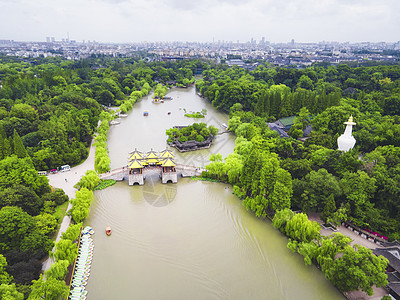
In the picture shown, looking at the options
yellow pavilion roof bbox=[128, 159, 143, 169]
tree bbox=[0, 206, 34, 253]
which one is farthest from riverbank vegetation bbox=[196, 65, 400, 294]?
tree bbox=[0, 206, 34, 253]

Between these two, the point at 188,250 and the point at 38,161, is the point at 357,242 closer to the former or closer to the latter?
the point at 188,250

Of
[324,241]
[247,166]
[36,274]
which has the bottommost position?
[36,274]

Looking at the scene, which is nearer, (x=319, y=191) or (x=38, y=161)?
(x=319, y=191)

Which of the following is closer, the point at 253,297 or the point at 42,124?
the point at 253,297

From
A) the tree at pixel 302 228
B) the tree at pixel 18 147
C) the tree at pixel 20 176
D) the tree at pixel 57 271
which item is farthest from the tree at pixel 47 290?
the tree at pixel 302 228

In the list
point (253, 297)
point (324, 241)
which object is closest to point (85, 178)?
point (253, 297)

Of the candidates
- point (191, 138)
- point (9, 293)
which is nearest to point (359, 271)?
point (9, 293)

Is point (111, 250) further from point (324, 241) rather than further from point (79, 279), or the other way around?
point (324, 241)

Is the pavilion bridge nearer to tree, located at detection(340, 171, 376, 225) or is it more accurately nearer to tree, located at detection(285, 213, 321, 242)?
tree, located at detection(285, 213, 321, 242)
